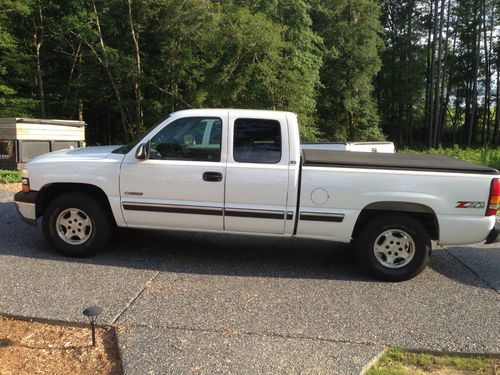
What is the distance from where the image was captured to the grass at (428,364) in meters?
3.68

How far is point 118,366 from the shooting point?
358cm

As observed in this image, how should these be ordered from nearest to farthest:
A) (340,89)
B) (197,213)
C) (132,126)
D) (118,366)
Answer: (118,366) < (197,213) < (132,126) < (340,89)

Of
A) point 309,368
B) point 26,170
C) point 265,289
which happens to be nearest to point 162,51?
point 26,170

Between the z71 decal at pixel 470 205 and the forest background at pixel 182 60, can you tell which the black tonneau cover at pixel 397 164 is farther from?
the forest background at pixel 182 60

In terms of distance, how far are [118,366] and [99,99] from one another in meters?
27.6

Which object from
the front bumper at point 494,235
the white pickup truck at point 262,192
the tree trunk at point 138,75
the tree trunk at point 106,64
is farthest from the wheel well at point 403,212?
the tree trunk at point 106,64

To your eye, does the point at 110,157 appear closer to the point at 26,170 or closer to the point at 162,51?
the point at 26,170

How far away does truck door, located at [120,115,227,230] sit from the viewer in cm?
568

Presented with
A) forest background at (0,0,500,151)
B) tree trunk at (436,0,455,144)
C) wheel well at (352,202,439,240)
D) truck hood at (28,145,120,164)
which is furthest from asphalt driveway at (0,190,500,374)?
tree trunk at (436,0,455,144)

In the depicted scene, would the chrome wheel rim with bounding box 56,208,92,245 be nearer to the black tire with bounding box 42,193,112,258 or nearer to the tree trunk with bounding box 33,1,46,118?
the black tire with bounding box 42,193,112,258

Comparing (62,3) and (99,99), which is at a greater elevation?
(62,3)

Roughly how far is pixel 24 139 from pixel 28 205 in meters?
8.94

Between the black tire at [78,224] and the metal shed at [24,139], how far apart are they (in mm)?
8885

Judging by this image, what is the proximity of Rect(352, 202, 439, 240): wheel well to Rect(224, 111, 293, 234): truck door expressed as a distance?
2.90ft
